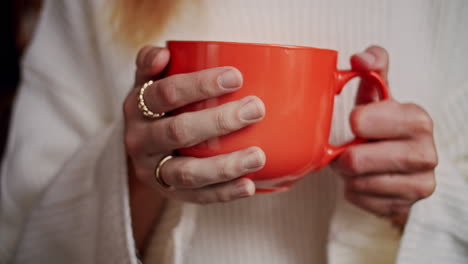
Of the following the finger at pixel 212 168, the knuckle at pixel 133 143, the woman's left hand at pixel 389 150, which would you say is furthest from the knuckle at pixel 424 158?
the knuckle at pixel 133 143

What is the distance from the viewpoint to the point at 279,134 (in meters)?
0.25

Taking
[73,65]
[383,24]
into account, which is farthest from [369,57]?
[73,65]

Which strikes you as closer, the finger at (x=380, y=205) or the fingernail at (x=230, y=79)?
the fingernail at (x=230, y=79)

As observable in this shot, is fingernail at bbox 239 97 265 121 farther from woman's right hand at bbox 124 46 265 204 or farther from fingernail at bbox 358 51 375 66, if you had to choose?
fingernail at bbox 358 51 375 66

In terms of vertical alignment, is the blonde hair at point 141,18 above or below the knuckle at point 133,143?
above

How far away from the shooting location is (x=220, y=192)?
287 mm

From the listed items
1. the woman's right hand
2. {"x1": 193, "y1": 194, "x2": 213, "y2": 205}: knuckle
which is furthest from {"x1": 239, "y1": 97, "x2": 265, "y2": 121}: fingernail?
{"x1": 193, "y1": 194, "x2": 213, "y2": 205}: knuckle

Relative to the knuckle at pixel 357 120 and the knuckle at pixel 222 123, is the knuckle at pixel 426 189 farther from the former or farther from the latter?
the knuckle at pixel 222 123

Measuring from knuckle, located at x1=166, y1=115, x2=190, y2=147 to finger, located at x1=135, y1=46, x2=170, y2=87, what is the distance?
5 cm

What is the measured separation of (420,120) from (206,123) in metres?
0.20

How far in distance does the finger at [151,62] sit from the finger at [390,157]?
193 millimetres

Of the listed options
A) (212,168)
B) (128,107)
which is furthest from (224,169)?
(128,107)

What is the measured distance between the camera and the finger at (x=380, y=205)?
0.33m

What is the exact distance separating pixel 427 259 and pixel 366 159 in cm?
11
